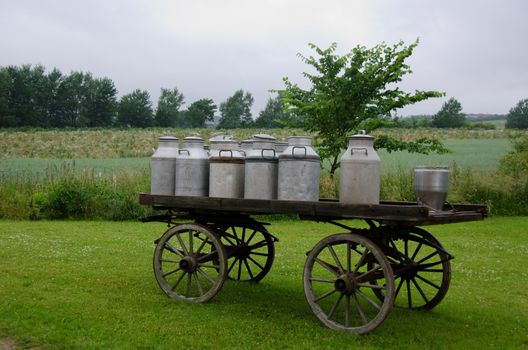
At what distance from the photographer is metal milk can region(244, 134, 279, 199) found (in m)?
5.43

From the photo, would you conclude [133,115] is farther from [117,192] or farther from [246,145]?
[246,145]

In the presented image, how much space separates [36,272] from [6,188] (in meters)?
8.22

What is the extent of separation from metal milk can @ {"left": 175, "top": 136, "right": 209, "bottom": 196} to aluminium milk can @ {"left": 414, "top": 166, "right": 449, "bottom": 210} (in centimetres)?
222

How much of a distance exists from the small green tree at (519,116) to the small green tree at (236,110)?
34308mm

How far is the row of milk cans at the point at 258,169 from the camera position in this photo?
4930 mm

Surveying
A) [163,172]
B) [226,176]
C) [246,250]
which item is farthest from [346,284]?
[163,172]

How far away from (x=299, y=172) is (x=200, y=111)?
246 feet

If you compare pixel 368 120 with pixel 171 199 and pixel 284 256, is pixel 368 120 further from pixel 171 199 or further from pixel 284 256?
pixel 171 199

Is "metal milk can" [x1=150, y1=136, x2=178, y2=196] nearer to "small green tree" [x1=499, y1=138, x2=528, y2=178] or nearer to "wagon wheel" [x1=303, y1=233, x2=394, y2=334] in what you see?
"wagon wheel" [x1=303, y1=233, x2=394, y2=334]

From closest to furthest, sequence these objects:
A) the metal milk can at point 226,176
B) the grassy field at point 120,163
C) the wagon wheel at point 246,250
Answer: the metal milk can at point 226,176
the wagon wheel at point 246,250
the grassy field at point 120,163

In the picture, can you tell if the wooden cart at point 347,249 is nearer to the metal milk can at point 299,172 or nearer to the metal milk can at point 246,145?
the metal milk can at point 299,172

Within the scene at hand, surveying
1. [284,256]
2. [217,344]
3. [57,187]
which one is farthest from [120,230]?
[217,344]

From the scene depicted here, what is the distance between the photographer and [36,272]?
729 centimetres

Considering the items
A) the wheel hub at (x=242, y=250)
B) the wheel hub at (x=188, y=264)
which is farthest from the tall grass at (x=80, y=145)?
the wheel hub at (x=188, y=264)
